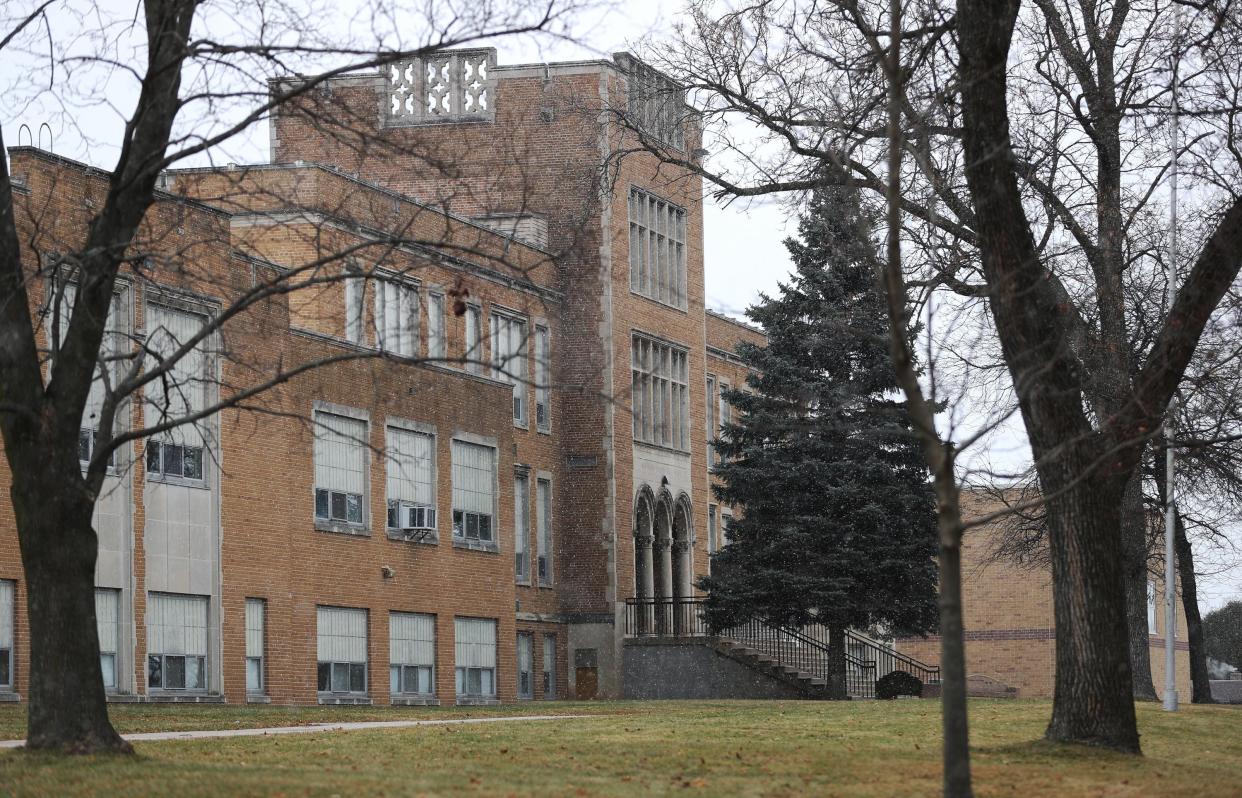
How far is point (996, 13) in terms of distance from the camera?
17938 mm

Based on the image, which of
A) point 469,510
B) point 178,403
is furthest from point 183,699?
point 469,510

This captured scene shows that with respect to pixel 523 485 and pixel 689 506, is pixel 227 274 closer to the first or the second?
pixel 523 485

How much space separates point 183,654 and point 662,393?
20943 mm

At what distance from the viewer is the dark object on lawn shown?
43594 mm

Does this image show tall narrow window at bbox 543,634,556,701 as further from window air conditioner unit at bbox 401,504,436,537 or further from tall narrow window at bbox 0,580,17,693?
tall narrow window at bbox 0,580,17,693

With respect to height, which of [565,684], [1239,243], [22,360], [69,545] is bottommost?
Result: [565,684]

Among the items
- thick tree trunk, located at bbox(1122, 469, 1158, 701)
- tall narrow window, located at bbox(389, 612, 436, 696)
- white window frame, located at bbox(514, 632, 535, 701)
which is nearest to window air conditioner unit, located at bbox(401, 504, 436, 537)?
tall narrow window, located at bbox(389, 612, 436, 696)

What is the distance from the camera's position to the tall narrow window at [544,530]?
156 ft

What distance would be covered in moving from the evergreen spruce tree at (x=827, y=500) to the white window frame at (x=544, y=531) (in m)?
5.48

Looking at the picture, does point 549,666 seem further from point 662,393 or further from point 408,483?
point 408,483

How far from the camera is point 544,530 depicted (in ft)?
157

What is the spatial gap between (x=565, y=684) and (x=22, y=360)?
108 feet

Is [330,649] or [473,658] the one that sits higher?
[330,649]

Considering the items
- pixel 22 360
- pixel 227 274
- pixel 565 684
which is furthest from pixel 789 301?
pixel 22 360
